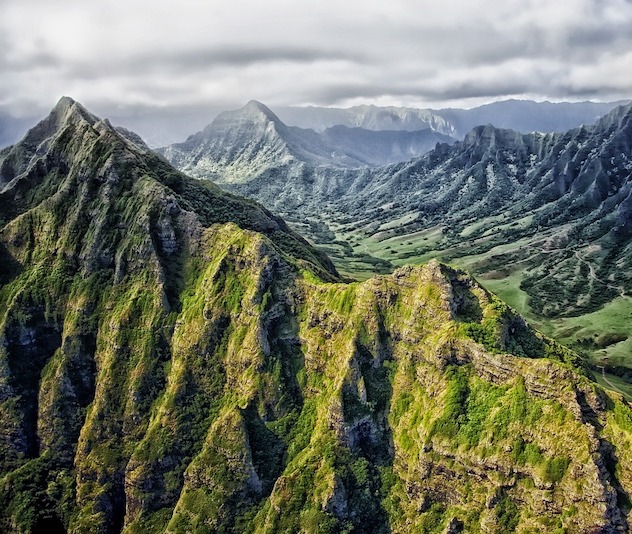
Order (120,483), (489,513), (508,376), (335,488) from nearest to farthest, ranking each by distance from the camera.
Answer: (489,513) → (508,376) → (335,488) → (120,483)

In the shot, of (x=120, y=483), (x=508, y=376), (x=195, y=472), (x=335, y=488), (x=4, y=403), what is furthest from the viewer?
(x=4, y=403)

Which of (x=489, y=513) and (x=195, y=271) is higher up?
(x=195, y=271)

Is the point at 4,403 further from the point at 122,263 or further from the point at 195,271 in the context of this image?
the point at 195,271

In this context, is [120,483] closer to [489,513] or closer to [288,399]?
[288,399]

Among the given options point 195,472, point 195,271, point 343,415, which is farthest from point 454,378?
point 195,271

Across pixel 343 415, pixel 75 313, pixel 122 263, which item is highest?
pixel 122 263

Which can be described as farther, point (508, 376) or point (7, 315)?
point (7, 315)
